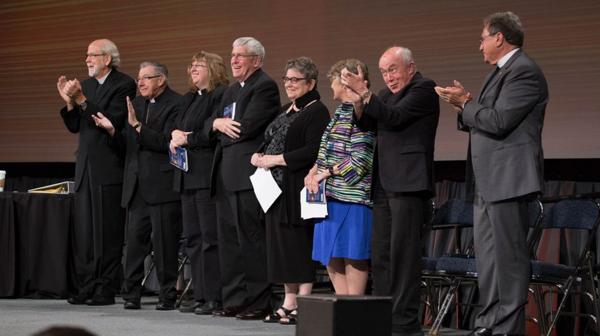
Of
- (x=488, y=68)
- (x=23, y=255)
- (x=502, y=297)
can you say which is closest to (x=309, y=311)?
(x=502, y=297)

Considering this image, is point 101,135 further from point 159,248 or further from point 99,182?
point 159,248

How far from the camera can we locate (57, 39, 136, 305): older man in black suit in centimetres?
639

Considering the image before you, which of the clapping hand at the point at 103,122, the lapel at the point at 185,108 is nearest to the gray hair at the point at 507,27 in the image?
the lapel at the point at 185,108

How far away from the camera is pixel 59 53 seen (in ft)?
30.0

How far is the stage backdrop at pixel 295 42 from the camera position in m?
6.11

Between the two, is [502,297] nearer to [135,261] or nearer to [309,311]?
[309,311]

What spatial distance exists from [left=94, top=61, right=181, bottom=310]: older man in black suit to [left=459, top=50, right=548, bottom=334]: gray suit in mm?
2467

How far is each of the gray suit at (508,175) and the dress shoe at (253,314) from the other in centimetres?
160

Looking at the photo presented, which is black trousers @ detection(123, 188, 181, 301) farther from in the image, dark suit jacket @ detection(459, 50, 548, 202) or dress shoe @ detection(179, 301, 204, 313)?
dark suit jacket @ detection(459, 50, 548, 202)

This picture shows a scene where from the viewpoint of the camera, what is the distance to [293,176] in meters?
5.40

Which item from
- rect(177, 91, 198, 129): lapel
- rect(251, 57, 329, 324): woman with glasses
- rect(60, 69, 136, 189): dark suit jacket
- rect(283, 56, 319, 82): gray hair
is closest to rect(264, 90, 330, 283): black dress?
rect(251, 57, 329, 324): woman with glasses

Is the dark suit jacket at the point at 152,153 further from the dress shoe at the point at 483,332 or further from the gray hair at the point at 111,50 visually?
the dress shoe at the point at 483,332

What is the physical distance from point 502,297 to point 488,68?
2550 millimetres

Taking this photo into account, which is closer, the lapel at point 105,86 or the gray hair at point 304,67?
the gray hair at point 304,67
